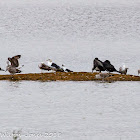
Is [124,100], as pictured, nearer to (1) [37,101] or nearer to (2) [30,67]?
(1) [37,101]

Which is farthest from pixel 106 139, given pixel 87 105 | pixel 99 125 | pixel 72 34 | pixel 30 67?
pixel 72 34

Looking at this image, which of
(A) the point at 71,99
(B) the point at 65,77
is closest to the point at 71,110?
(A) the point at 71,99

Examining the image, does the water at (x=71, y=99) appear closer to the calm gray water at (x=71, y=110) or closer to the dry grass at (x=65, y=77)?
the calm gray water at (x=71, y=110)

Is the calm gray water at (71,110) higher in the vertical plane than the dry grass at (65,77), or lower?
lower

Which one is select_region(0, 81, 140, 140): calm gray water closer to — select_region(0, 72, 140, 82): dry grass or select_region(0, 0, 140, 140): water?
select_region(0, 0, 140, 140): water

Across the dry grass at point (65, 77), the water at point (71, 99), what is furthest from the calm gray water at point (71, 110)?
the dry grass at point (65, 77)

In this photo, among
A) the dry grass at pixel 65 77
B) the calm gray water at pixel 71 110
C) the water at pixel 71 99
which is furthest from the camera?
the dry grass at pixel 65 77

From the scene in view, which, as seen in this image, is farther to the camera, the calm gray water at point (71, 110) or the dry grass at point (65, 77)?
the dry grass at point (65, 77)

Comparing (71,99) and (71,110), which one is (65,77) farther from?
(71,110)

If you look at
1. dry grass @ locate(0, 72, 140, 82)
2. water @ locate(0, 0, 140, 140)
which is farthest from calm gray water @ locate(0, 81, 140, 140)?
dry grass @ locate(0, 72, 140, 82)

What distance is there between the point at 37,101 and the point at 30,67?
69.1 ft

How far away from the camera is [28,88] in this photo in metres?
34.3

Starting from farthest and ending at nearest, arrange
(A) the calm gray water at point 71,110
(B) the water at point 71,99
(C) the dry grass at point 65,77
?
(C) the dry grass at point 65,77 < (B) the water at point 71,99 < (A) the calm gray water at point 71,110

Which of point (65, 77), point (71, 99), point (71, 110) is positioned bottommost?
point (71, 110)
